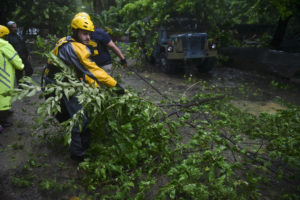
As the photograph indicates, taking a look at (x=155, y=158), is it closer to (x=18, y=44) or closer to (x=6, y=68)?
(x=6, y=68)

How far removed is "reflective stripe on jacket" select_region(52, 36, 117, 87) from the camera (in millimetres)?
2863

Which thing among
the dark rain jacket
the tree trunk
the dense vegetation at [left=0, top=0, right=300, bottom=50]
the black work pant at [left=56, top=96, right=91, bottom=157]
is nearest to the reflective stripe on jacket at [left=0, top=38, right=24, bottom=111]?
the black work pant at [left=56, top=96, right=91, bottom=157]

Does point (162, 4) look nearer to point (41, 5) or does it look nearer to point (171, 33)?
point (171, 33)

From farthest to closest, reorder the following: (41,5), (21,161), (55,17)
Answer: (55,17) → (41,5) → (21,161)

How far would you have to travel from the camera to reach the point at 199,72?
8.99 metres

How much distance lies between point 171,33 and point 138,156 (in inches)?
257

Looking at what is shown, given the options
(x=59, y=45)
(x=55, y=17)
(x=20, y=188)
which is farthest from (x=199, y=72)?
(x=55, y=17)

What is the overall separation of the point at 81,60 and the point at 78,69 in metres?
0.18

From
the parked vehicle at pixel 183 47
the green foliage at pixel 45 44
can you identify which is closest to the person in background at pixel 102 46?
the green foliage at pixel 45 44

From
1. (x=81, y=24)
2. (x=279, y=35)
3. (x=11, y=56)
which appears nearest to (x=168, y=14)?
(x=279, y=35)

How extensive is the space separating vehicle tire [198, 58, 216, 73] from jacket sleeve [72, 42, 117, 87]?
618cm

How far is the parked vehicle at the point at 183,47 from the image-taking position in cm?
796

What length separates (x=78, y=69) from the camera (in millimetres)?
2984

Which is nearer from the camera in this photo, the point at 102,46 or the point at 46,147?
the point at 46,147
